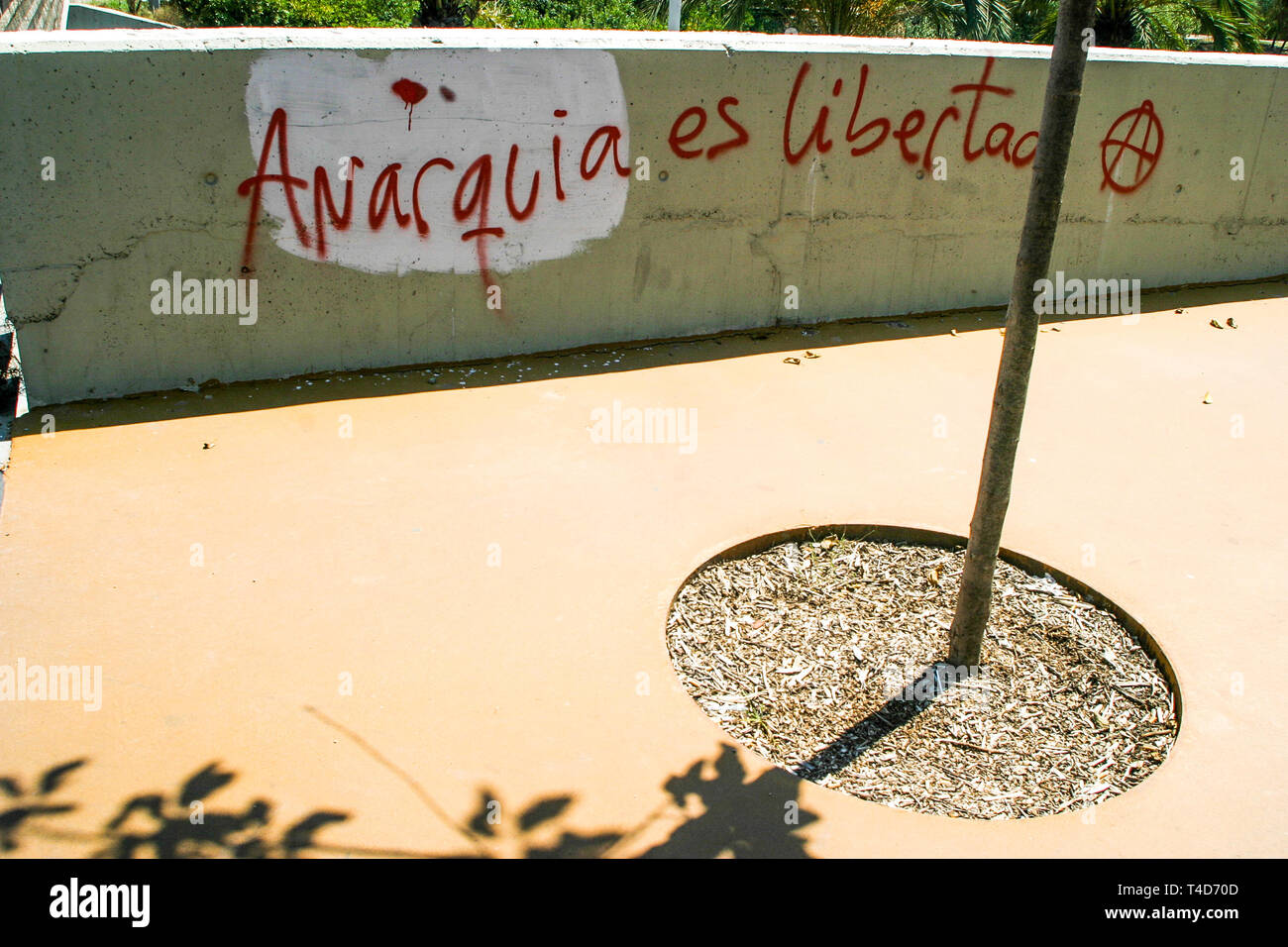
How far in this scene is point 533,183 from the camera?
6.82 m

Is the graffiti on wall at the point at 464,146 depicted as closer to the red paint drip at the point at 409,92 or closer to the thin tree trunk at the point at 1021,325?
the red paint drip at the point at 409,92

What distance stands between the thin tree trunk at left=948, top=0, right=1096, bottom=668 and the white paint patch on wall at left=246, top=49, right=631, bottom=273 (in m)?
3.56

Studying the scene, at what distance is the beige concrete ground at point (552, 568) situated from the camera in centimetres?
346

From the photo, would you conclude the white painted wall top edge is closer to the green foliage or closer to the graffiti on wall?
the graffiti on wall

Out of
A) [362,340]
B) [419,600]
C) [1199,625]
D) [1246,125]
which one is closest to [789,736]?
[419,600]

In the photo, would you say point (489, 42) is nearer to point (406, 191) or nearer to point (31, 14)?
point (406, 191)

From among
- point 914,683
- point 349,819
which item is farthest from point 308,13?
point 349,819

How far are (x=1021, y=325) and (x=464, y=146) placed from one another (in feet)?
13.0

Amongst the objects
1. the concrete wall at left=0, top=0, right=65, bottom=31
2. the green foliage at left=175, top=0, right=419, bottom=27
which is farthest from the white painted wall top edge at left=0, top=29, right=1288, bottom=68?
the green foliage at left=175, top=0, right=419, bottom=27

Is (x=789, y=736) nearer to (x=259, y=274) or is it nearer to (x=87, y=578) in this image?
(x=87, y=578)

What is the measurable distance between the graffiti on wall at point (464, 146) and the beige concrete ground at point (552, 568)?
86 cm

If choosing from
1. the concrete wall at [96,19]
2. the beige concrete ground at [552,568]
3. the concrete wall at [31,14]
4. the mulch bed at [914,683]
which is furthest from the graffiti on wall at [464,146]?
the concrete wall at [96,19]

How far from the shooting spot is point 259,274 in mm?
6352

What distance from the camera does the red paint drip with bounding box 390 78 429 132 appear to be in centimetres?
631
